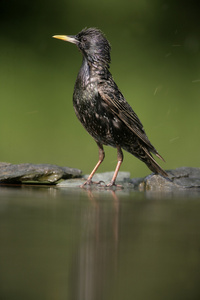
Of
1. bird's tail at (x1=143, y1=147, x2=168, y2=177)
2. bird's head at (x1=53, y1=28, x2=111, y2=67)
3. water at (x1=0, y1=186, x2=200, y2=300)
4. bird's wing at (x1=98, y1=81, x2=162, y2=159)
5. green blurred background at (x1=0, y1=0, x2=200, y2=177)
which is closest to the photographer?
water at (x1=0, y1=186, x2=200, y2=300)

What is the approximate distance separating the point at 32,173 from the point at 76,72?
194 cm

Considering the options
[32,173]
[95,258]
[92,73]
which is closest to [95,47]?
[92,73]

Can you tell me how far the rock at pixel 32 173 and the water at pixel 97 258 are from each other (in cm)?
287

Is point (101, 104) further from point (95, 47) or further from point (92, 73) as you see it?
point (95, 47)

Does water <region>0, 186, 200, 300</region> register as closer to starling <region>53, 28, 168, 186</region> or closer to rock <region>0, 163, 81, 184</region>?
A: starling <region>53, 28, 168, 186</region>

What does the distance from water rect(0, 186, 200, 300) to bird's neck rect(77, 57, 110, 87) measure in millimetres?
2309

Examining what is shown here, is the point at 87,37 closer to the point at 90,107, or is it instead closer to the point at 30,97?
the point at 90,107

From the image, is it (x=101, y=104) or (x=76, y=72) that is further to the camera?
(x=76, y=72)

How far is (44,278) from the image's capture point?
676 millimetres

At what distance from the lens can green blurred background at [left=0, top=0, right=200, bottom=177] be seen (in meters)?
5.46

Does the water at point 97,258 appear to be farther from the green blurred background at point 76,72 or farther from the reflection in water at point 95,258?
the green blurred background at point 76,72

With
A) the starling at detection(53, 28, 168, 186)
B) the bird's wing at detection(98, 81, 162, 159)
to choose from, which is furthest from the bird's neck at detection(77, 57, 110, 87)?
the bird's wing at detection(98, 81, 162, 159)

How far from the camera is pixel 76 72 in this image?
17.9 feet

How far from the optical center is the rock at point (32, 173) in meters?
4.20
